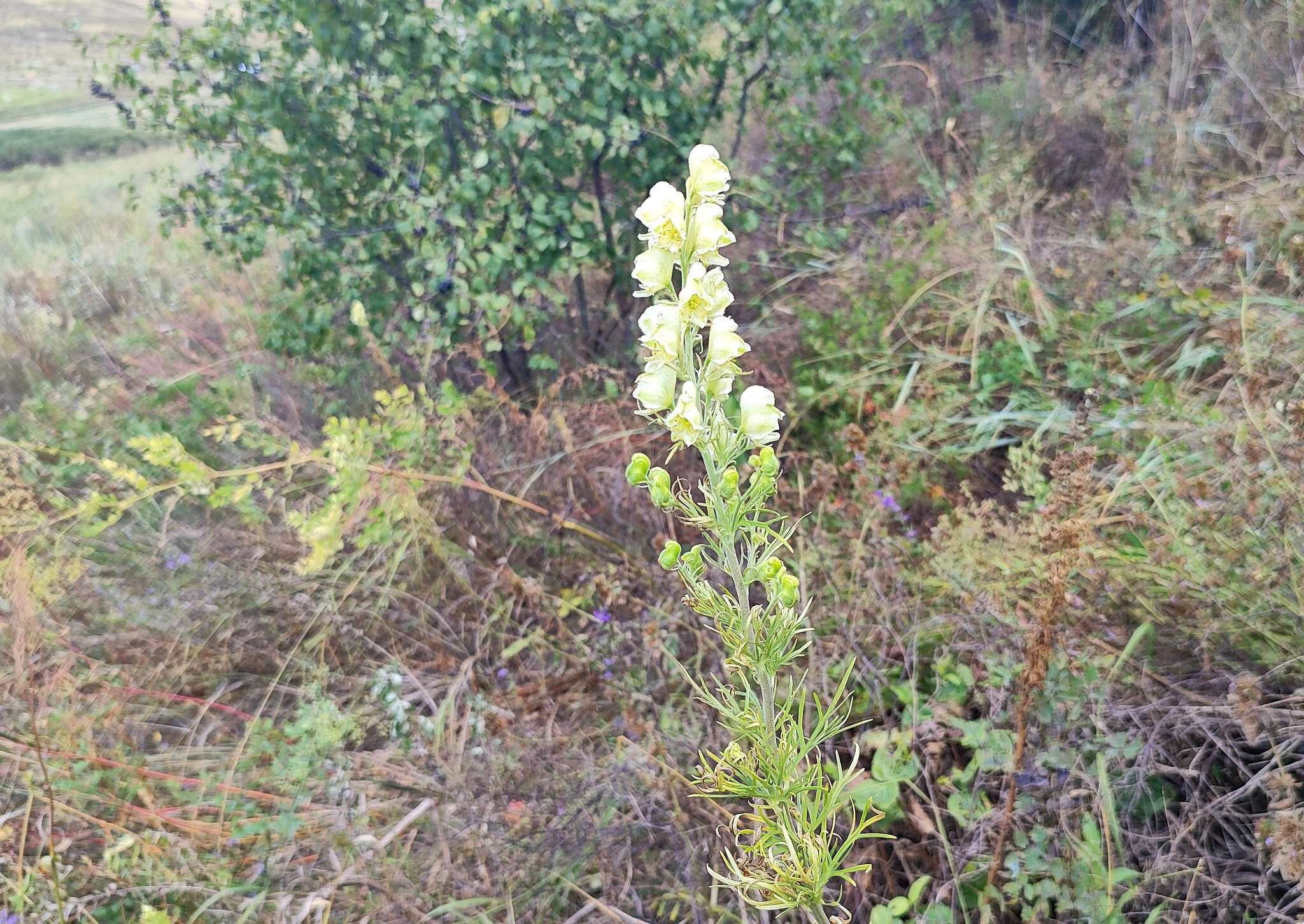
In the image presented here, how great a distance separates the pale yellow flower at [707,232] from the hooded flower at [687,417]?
19 cm

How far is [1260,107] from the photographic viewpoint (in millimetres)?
3646

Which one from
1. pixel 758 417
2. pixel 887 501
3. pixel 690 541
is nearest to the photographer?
pixel 758 417

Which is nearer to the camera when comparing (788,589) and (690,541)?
(788,589)

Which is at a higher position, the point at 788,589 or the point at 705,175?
the point at 705,175

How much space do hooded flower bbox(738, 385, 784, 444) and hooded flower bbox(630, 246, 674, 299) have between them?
8.4 inches

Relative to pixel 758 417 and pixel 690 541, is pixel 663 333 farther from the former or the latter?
pixel 690 541

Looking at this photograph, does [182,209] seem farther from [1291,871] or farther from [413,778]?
[1291,871]

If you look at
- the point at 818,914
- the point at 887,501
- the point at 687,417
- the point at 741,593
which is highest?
the point at 687,417

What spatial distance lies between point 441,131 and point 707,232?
2.50m

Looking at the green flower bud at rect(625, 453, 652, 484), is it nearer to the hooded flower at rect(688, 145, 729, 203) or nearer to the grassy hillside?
the hooded flower at rect(688, 145, 729, 203)

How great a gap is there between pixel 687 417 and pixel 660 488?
0.11 m

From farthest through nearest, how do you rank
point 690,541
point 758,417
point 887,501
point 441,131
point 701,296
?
point 441,131 → point 690,541 → point 887,501 → point 758,417 → point 701,296

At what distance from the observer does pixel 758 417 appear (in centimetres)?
121

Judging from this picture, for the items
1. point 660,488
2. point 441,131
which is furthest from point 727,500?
point 441,131
